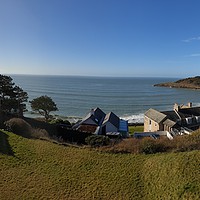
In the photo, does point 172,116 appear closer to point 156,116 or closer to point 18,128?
point 156,116

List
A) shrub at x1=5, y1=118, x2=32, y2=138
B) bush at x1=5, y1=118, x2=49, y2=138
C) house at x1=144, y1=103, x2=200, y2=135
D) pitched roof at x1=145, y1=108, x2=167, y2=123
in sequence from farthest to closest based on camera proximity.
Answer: pitched roof at x1=145, y1=108, x2=167, y2=123 < house at x1=144, y1=103, x2=200, y2=135 < shrub at x1=5, y1=118, x2=32, y2=138 < bush at x1=5, y1=118, x2=49, y2=138

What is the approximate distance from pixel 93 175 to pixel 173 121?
2130cm

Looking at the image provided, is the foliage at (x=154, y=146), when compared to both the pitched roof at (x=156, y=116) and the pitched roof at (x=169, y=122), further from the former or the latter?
the pitched roof at (x=156, y=116)

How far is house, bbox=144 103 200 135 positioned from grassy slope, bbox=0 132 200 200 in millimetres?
16184

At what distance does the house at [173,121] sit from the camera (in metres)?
30.4

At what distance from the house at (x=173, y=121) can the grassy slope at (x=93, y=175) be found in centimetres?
1618

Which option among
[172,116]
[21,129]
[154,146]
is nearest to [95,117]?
[172,116]

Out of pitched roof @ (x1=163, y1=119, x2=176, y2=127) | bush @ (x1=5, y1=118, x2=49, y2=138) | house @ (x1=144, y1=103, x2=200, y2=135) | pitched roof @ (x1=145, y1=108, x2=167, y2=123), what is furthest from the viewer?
pitched roof @ (x1=145, y1=108, x2=167, y2=123)

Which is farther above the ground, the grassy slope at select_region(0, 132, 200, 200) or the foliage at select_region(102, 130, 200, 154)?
the foliage at select_region(102, 130, 200, 154)

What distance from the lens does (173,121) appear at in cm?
3138

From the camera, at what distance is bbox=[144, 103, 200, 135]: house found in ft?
99.8

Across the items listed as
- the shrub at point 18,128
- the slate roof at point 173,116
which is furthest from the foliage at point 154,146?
the slate roof at point 173,116

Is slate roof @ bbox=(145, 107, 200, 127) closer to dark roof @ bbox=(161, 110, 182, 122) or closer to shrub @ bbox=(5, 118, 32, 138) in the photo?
dark roof @ bbox=(161, 110, 182, 122)

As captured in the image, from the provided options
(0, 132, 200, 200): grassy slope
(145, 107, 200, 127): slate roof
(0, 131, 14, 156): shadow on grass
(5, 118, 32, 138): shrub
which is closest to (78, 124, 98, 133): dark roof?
(145, 107, 200, 127): slate roof
